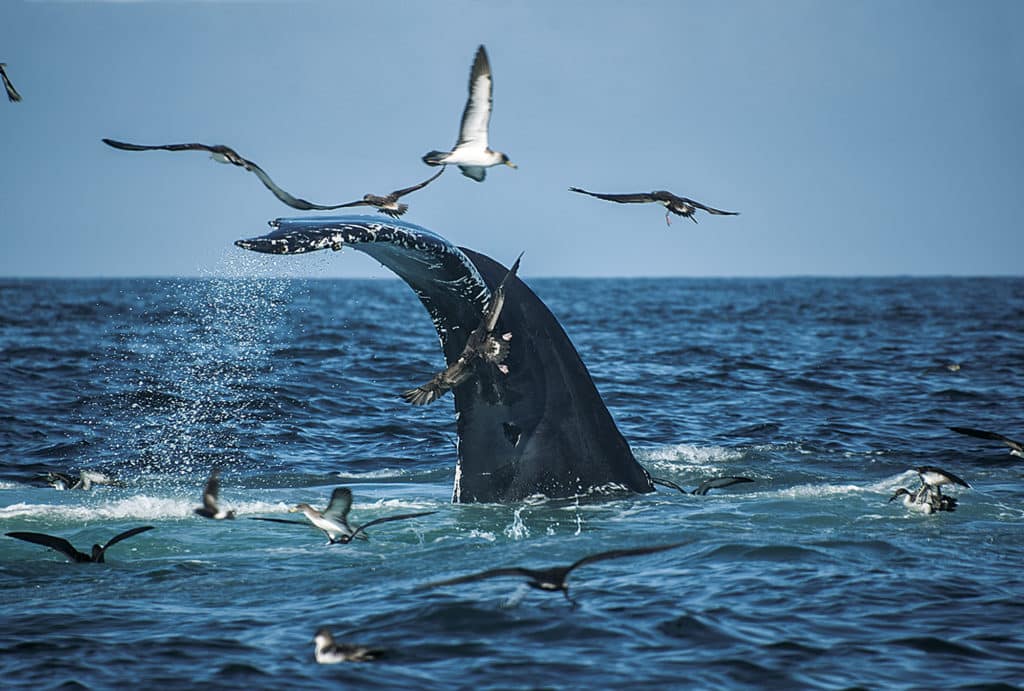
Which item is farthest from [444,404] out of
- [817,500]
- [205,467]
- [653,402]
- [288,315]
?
[288,315]

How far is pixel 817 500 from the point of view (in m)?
10.6

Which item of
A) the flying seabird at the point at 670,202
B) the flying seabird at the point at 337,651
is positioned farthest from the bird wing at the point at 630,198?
the flying seabird at the point at 337,651

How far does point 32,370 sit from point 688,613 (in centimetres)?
2040

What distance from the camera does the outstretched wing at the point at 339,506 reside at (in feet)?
27.4

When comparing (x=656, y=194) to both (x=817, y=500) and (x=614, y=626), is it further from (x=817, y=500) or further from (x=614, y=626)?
(x=614, y=626)

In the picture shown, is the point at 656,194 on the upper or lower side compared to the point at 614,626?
upper

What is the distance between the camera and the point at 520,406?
29.2 feet

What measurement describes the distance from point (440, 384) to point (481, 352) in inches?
17.0

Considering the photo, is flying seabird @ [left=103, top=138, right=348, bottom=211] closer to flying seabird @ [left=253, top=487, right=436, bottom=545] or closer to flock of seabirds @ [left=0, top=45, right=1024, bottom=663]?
flock of seabirds @ [left=0, top=45, right=1024, bottom=663]

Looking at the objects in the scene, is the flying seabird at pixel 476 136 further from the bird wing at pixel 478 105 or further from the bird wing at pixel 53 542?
the bird wing at pixel 53 542

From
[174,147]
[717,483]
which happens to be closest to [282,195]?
[174,147]

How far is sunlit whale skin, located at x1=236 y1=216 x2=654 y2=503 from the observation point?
864cm

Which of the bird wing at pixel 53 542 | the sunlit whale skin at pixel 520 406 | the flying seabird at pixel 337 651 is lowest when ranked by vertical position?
the flying seabird at pixel 337 651

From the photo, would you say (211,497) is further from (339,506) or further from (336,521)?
(336,521)
